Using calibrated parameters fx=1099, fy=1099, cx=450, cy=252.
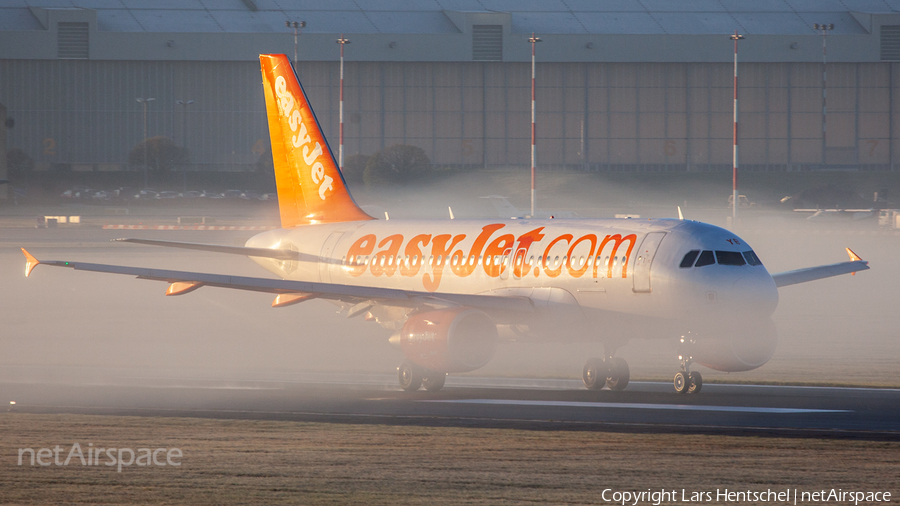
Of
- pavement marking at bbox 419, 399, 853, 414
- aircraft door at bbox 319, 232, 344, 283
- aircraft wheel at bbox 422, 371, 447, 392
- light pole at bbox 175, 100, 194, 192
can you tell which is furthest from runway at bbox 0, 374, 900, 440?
light pole at bbox 175, 100, 194, 192

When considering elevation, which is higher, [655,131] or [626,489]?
[655,131]

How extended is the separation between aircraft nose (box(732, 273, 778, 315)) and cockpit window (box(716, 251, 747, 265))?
0.52 m

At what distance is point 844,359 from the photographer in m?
34.9

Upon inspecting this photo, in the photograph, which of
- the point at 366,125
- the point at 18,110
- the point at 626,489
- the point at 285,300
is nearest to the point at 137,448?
the point at 626,489

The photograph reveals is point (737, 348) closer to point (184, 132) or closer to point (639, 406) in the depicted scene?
point (639, 406)

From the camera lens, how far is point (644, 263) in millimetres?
27141

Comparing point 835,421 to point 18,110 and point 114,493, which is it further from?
point 18,110

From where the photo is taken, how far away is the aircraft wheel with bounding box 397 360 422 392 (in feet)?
94.3

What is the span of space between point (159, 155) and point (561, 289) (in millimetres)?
109962

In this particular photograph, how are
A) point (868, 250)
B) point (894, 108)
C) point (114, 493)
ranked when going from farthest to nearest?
point (894, 108) < point (868, 250) < point (114, 493)

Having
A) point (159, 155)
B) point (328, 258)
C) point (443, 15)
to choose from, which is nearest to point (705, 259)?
point (328, 258)

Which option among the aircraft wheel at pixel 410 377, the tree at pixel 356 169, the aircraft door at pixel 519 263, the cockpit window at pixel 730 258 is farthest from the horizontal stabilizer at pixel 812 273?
the tree at pixel 356 169

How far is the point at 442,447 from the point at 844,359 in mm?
20387

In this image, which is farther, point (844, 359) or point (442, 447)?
point (844, 359)
